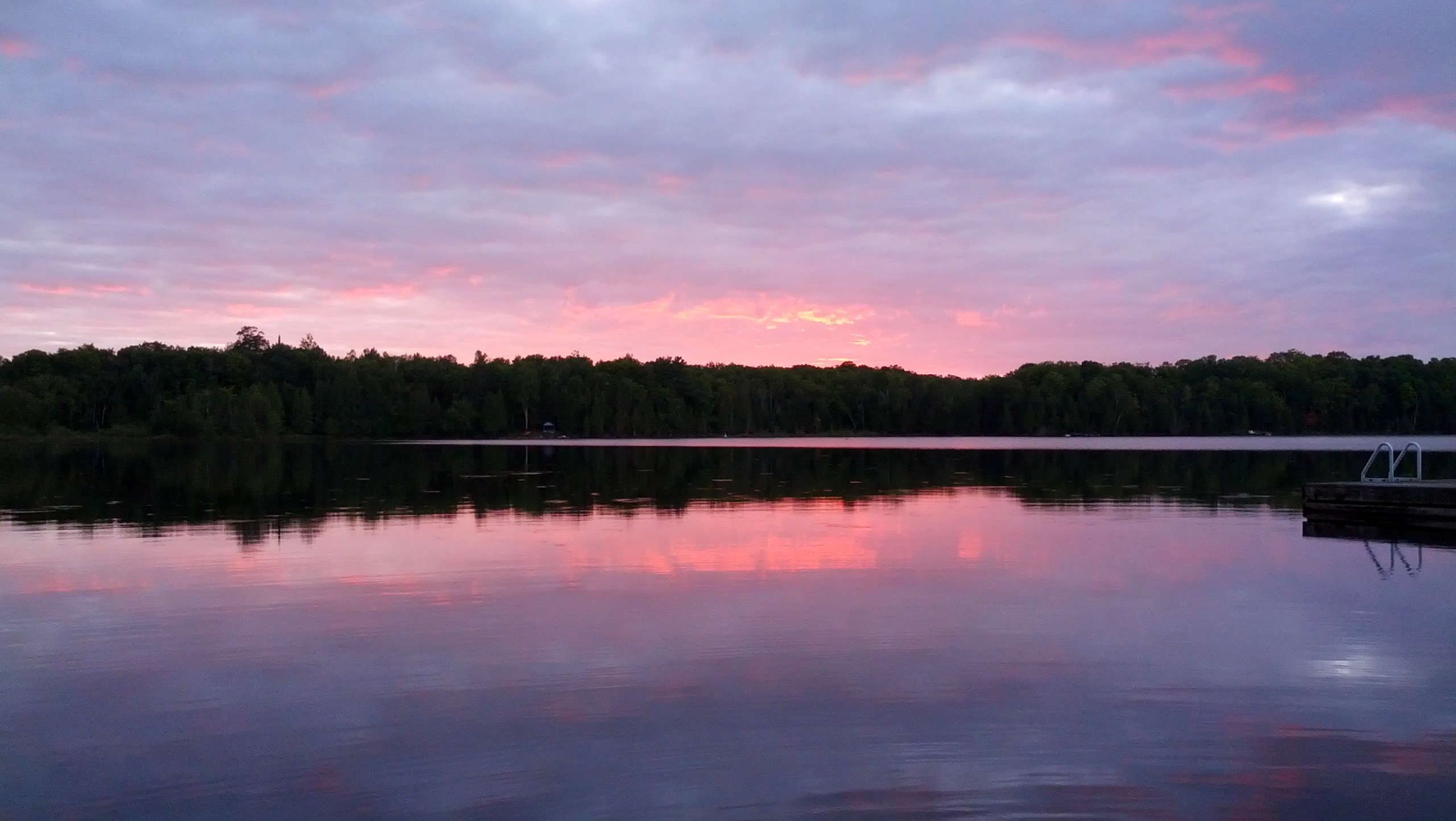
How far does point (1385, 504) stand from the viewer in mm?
25047

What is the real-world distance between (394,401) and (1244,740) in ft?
435

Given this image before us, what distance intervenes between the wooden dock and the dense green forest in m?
107

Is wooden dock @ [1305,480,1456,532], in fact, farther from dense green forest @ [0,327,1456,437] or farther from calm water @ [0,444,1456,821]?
dense green forest @ [0,327,1456,437]

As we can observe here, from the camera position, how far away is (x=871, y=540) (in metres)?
20.8

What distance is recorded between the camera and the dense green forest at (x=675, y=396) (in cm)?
12444

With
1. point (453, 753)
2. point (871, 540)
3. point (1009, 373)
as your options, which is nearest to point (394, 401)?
point (1009, 373)

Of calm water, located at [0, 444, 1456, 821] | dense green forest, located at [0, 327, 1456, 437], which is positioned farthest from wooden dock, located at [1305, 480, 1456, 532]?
dense green forest, located at [0, 327, 1456, 437]

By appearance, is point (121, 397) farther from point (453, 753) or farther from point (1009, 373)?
point (453, 753)

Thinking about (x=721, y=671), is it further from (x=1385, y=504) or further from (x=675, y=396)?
(x=675, y=396)

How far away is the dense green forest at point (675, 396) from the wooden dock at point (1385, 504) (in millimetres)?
107420

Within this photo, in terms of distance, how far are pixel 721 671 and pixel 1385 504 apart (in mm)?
20644

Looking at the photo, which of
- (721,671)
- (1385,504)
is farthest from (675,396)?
(721,671)

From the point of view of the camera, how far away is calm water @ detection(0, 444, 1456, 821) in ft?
24.5

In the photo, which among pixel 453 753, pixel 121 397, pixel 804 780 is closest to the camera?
pixel 804 780
